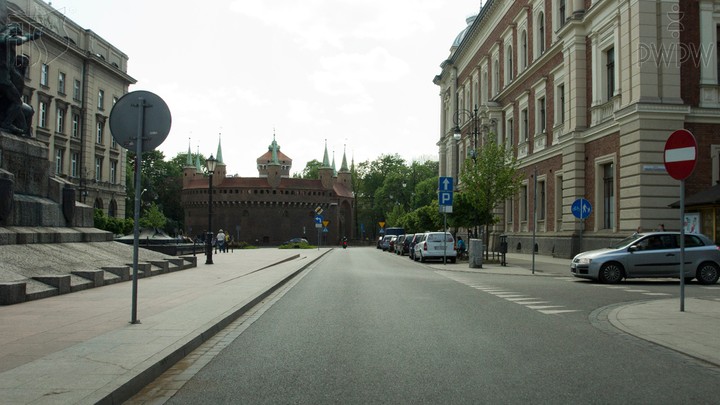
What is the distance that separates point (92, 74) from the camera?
5041cm

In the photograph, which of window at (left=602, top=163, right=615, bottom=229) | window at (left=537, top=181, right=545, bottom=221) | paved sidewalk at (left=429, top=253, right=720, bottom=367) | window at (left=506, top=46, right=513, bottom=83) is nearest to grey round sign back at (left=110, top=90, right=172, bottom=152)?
paved sidewalk at (left=429, top=253, right=720, bottom=367)

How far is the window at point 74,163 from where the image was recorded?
48.1 m

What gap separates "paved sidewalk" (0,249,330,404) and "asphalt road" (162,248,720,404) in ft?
1.67

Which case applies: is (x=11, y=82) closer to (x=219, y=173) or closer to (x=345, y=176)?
(x=219, y=173)

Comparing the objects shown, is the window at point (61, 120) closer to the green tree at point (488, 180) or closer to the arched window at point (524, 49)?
the green tree at point (488, 180)

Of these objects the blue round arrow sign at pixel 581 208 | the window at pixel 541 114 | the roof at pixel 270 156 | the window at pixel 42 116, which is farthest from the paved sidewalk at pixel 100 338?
the roof at pixel 270 156

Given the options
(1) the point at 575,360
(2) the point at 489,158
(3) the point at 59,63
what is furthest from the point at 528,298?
(3) the point at 59,63

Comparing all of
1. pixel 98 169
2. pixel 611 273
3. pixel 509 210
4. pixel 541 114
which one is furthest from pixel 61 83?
pixel 611 273

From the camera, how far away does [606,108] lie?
26.2 meters

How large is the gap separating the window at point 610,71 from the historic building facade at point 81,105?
35344mm

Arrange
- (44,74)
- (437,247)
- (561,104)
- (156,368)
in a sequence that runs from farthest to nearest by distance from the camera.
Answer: (44,74) → (561,104) → (437,247) → (156,368)

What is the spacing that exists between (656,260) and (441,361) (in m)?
12.2

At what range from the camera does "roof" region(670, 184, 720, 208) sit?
19800 millimetres

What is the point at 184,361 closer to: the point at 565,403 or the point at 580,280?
the point at 565,403
